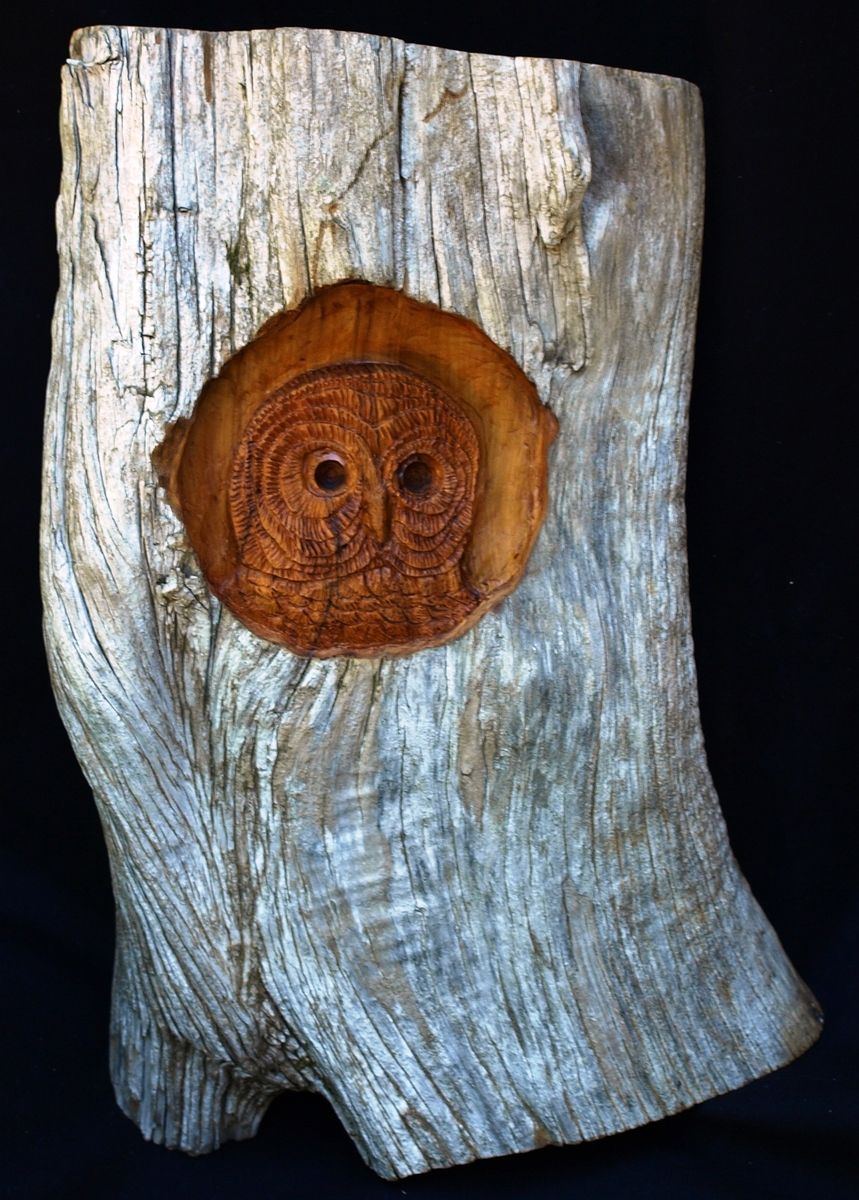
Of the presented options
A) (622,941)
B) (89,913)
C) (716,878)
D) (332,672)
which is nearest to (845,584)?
(716,878)

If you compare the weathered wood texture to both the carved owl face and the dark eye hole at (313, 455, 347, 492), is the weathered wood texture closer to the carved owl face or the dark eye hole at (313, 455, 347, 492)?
the carved owl face

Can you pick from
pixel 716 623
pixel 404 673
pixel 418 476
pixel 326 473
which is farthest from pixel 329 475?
pixel 716 623

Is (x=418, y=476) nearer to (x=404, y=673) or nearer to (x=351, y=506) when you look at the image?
(x=351, y=506)

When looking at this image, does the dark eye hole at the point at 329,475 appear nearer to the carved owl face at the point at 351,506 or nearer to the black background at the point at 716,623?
the carved owl face at the point at 351,506

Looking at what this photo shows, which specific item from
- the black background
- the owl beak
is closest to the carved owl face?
the owl beak

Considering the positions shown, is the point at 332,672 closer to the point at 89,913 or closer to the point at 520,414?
the point at 520,414

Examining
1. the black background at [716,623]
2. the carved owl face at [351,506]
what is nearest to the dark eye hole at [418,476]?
the carved owl face at [351,506]
